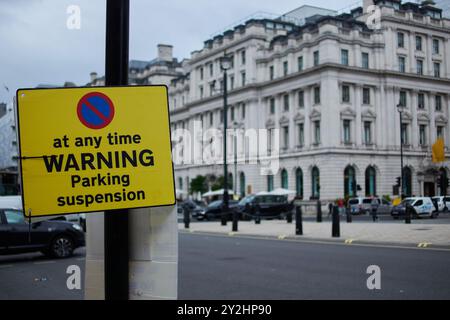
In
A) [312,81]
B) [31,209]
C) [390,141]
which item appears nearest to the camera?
[31,209]

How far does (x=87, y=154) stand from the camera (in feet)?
8.44

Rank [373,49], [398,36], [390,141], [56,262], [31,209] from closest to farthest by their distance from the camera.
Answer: [31,209]
[56,262]
[398,36]
[373,49]
[390,141]

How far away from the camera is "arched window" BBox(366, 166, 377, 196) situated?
6059 centimetres

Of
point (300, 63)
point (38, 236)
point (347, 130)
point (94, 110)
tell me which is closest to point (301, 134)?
point (347, 130)

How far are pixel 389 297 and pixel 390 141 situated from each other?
53.4 m

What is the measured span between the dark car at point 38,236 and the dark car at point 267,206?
24.3 metres

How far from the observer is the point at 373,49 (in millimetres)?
49688

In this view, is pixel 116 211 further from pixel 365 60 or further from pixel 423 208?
pixel 365 60

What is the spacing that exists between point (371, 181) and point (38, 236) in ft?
167

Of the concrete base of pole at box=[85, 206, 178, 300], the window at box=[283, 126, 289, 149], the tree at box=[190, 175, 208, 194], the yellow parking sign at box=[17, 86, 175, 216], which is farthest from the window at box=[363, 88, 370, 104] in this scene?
the yellow parking sign at box=[17, 86, 175, 216]

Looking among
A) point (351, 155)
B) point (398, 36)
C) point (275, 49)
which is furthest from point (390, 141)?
point (398, 36)

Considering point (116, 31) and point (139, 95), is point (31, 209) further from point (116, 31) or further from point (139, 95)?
point (116, 31)

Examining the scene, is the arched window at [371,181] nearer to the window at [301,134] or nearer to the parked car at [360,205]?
the window at [301,134]

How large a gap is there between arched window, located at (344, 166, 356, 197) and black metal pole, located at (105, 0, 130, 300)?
58.7 meters
